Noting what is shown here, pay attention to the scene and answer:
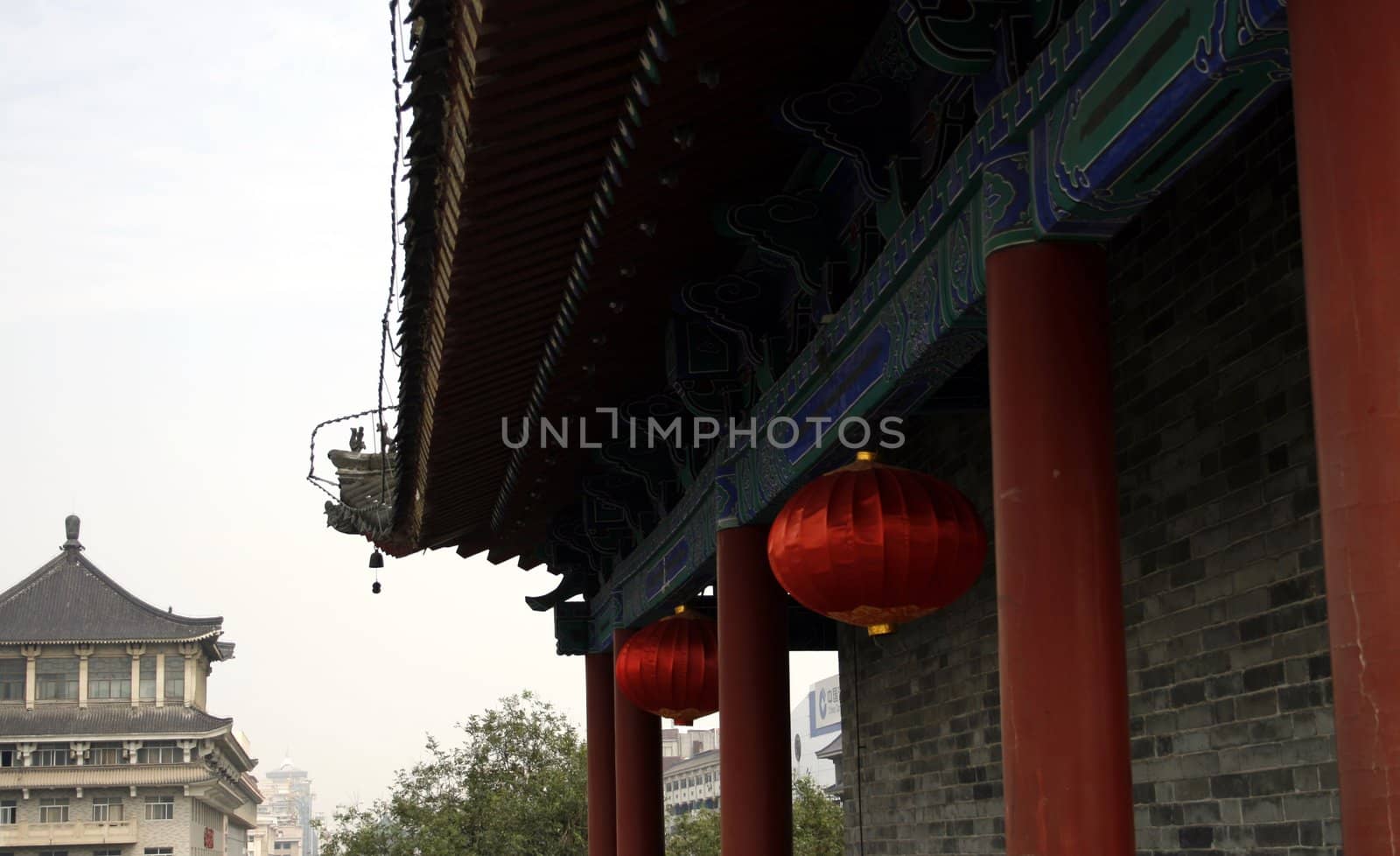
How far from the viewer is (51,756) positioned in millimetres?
54594

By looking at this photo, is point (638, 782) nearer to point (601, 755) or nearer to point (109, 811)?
point (601, 755)

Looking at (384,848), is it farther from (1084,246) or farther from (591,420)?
(1084,246)

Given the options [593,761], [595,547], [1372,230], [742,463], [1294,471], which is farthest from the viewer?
[593,761]

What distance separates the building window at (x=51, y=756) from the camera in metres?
54.2

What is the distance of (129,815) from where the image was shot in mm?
54188

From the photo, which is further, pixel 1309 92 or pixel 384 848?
pixel 384 848

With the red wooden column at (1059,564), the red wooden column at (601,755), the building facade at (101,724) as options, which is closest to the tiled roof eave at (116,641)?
the building facade at (101,724)

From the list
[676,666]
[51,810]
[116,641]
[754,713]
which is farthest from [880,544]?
[116,641]

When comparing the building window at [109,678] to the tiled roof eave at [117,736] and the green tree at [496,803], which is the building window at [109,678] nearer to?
the tiled roof eave at [117,736]

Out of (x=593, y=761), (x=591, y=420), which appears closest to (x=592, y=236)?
(x=591, y=420)

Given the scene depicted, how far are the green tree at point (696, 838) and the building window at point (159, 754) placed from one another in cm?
3373

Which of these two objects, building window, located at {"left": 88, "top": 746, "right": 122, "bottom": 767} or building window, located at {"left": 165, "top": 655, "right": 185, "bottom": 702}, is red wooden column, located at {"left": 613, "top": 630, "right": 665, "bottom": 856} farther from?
building window, located at {"left": 165, "top": 655, "right": 185, "bottom": 702}

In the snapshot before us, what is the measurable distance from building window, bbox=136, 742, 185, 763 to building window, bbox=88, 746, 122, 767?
0.61 metres

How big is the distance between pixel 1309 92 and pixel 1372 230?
24 centimetres
